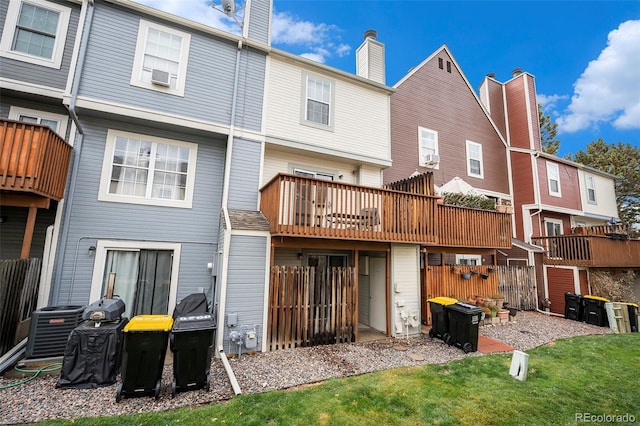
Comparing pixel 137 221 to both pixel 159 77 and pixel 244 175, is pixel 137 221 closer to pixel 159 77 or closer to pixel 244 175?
pixel 244 175

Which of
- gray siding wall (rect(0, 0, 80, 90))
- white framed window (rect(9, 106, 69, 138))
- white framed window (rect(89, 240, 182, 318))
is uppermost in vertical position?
gray siding wall (rect(0, 0, 80, 90))

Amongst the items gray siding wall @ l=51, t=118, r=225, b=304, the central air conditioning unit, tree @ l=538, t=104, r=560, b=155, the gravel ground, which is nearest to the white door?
A: the gravel ground

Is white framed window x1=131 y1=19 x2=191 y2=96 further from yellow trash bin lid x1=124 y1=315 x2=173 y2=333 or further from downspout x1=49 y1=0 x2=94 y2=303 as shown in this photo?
yellow trash bin lid x1=124 y1=315 x2=173 y2=333

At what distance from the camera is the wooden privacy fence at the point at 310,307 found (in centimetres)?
651

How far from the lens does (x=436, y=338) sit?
A: 25.0 ft

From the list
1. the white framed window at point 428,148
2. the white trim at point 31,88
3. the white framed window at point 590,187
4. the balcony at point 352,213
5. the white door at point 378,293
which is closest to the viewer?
the white trim at point 31,88

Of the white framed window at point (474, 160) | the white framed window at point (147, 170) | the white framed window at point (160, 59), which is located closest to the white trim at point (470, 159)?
the white framed window at point (474, 160)

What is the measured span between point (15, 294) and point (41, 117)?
3984 mm

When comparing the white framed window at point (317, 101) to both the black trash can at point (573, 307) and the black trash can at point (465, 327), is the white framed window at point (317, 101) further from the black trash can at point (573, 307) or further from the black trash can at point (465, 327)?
the black trash can at point (573, 307)

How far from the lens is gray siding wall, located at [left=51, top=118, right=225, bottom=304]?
618 cm

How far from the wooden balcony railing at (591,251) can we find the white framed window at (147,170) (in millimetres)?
15040

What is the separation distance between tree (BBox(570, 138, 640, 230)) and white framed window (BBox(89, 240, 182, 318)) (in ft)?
103

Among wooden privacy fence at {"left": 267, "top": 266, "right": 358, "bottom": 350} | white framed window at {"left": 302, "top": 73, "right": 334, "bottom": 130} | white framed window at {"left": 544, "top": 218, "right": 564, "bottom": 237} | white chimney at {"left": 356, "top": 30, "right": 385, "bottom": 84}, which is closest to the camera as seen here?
wooden privacy fence at {"left": 267, "top": 266, "right": 358, "bottom": 350}

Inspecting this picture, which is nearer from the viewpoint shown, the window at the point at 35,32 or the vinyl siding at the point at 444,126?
the window at the point at 35,32
